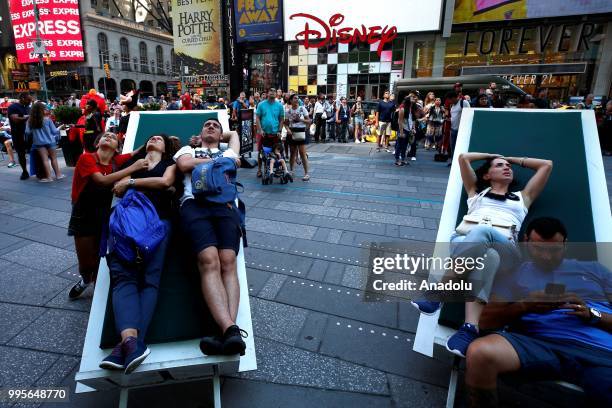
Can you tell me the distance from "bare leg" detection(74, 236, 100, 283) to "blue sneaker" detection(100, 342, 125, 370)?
1.41 m

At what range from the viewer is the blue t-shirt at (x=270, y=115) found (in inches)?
261

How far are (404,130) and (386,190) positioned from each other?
2741 mm

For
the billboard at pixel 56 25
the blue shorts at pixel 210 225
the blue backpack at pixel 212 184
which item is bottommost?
the blue shorts at pixel 210 225

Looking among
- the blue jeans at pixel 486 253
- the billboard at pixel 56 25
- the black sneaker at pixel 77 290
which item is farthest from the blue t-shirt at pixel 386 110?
the billboard at pixel 56 25

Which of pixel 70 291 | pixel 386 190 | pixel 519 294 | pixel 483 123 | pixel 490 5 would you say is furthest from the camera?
pixel 490 5

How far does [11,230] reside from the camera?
14.7 feet

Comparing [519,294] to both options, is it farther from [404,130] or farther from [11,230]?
[404,130]

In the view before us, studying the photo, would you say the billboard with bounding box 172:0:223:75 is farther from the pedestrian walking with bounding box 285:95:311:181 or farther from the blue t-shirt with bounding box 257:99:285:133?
the blue t-shirt with bounding box 257:99:285:133

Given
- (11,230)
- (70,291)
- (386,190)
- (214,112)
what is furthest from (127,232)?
(386,190)

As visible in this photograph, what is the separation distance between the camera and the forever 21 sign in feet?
61.6

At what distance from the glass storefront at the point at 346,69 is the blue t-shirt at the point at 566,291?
22.2 m

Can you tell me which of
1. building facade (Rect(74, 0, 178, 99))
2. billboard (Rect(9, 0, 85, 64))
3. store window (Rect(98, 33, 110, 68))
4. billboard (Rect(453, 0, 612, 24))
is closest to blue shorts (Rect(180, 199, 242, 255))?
billboard (Rect(453, 0, 612, 24))

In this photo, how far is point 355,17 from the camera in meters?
21.0

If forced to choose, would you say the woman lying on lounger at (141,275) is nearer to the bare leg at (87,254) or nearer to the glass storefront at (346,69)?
the bare leg at (87,254)
